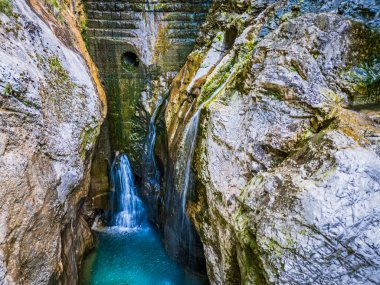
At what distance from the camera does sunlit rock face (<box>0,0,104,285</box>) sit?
309cm

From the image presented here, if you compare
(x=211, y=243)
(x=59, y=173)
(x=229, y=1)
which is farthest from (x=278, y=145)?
(x=229, y=1)

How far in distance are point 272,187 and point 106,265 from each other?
4.36 m

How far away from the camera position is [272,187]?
2.92 meters

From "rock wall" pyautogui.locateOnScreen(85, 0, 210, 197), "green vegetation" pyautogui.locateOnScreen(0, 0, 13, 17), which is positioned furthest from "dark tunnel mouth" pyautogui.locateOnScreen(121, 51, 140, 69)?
"green vegetation" pyautogui.locateOnScreen(0, 0, 13, 17)

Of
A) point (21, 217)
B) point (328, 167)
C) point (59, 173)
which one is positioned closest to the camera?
point (328, 167)

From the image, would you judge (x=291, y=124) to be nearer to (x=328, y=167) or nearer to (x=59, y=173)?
(x=328, y=167)

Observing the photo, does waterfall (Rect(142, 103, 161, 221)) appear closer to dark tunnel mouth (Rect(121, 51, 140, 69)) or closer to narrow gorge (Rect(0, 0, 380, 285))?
narrow gorge (Rect(0, 0, 380, 285))

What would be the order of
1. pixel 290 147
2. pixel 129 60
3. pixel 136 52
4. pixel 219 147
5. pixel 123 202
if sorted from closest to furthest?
pixel 290 147 < pixel 219 147 < pixel 136 52 < pixel 129 60 < pixel 123 202

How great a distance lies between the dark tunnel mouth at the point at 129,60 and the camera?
7.13 meters

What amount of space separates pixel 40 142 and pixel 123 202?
165 inches

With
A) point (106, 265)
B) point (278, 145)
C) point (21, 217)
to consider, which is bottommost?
point (106, 265)

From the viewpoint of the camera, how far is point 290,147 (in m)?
3.46

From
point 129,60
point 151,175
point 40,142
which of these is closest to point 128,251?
point 151,175

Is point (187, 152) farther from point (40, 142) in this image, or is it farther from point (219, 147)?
point (40, 142)
